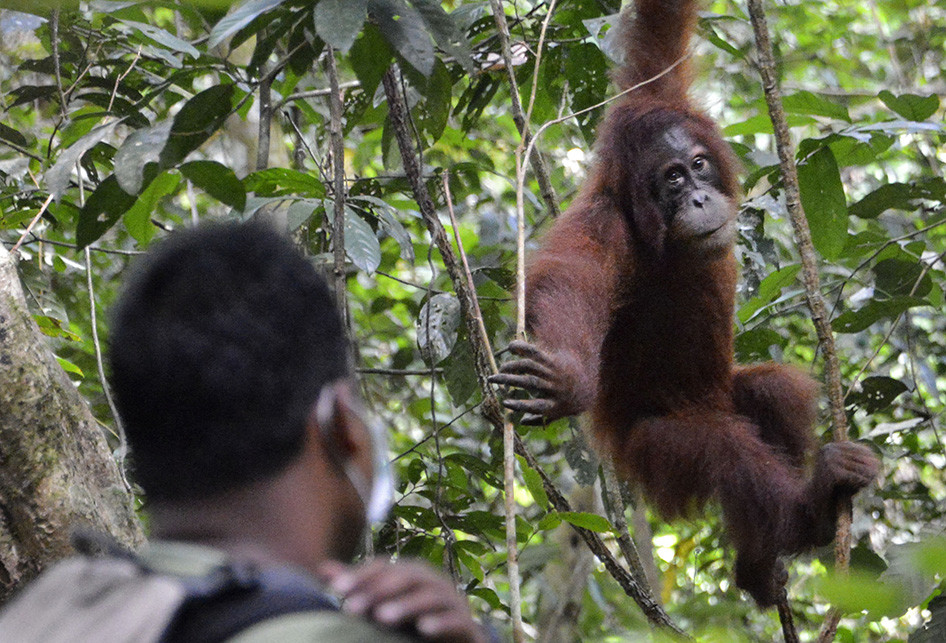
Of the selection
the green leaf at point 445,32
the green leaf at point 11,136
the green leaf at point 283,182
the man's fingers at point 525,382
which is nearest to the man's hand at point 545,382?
the man's fingers at point 525,382

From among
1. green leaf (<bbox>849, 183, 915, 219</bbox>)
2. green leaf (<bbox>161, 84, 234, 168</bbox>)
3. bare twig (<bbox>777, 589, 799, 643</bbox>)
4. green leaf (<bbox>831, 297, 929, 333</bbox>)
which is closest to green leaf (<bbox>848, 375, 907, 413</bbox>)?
green leaf (<bbox>831, 297, 929, 333</bbox>)

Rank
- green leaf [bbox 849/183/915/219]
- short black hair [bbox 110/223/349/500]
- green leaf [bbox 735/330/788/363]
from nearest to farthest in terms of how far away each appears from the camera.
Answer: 1. short black hair [bbox 110/223/349/500]
2. green leaf [bbox 849/183/915/219]
3. green leaf [bbox 735/330/788/363]

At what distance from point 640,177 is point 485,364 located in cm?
114

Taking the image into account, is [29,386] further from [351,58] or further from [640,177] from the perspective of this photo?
[640,177]

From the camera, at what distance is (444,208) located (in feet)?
13.8

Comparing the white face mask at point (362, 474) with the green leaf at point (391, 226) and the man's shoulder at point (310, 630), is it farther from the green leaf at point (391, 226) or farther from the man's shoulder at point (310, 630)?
the green leaf at point (391, 226)

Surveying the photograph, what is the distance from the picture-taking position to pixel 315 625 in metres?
0.88

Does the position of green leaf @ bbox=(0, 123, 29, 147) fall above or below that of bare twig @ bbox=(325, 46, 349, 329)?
above

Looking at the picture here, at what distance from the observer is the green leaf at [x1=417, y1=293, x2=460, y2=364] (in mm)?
2803

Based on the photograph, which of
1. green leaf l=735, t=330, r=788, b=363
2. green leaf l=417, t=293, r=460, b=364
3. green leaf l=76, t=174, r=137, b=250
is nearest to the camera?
green leaf l=76, t=174, r=137, b=250

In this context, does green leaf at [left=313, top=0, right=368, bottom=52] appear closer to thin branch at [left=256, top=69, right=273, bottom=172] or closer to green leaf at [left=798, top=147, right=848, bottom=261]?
thin branch at [left=256, top=69, right=273, bottom=172]

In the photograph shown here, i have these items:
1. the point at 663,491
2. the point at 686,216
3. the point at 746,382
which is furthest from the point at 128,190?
the point at 746,382

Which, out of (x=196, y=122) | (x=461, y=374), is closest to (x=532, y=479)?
(x=461, y=374)

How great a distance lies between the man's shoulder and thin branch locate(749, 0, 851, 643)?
1.54m
